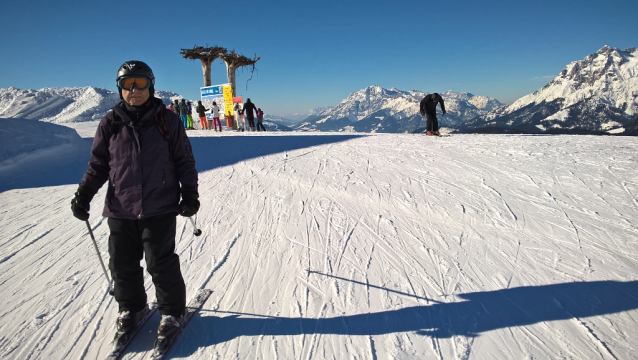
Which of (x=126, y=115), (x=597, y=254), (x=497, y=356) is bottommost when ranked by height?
(x=497, y=356)

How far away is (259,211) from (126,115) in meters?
2.97

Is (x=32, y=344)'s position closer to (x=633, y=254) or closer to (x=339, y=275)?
(x=339, y=275)

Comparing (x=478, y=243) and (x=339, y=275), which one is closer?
(x=339, y=275)

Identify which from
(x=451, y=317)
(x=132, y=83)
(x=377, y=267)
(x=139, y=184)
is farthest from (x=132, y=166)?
(x=451, y=317)

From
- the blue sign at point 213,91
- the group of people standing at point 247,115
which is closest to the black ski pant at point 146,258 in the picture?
the group of people standing at point 247,115

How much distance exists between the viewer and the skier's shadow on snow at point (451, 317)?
2.24m

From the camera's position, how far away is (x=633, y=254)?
308cm

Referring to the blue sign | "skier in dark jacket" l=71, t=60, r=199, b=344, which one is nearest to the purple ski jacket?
"skier in dark jacket" l=71, t=60, r=199, b=344

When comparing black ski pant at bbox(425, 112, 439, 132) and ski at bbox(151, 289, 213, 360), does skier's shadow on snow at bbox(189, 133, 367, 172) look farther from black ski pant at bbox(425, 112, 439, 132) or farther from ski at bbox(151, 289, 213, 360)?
ski at bbox(151, 289, 213, 360)

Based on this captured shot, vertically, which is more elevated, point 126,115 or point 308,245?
point 126,115

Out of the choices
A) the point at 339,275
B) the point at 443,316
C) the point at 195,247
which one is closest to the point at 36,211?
the point at 195,247

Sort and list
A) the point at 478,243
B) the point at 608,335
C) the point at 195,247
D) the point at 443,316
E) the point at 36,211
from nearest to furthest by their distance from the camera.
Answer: the point at 608,335 → the point at 443,316 → the point at 478,243 → the point at 195,247 → the point at 36,211

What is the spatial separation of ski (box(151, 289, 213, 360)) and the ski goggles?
1789 millimetres

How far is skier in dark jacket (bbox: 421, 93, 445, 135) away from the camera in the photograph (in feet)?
A: 33.5
